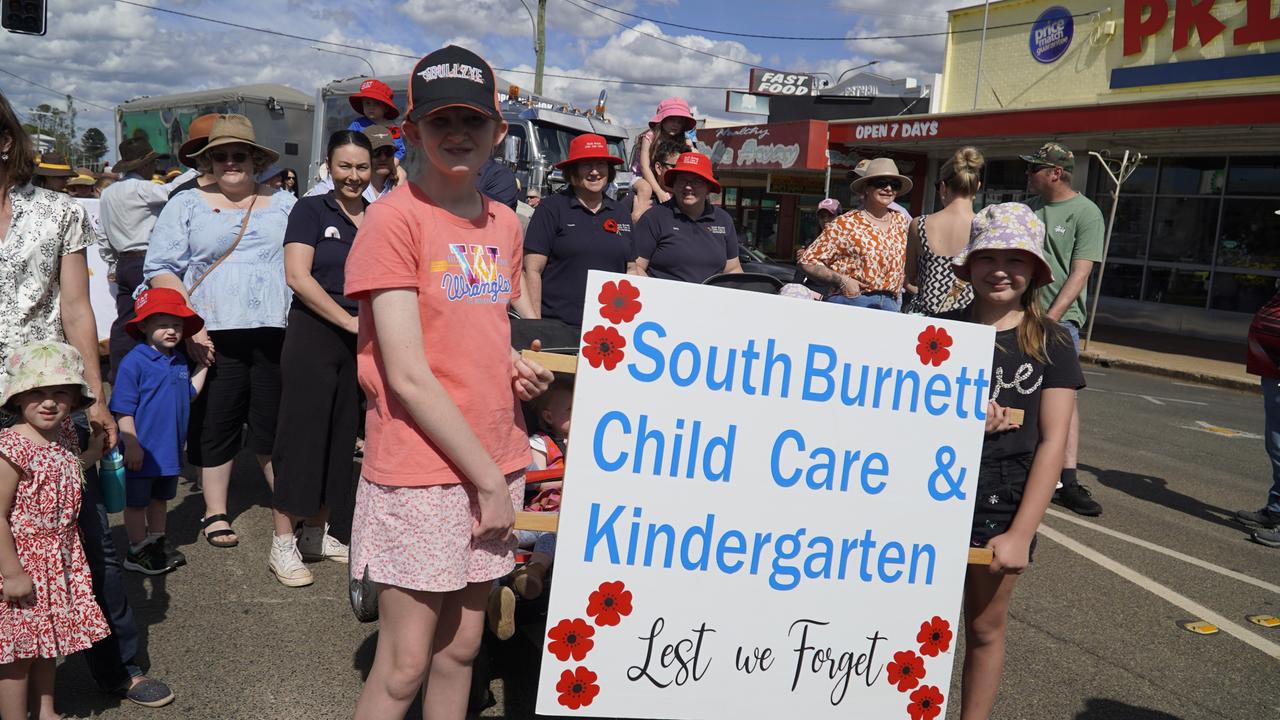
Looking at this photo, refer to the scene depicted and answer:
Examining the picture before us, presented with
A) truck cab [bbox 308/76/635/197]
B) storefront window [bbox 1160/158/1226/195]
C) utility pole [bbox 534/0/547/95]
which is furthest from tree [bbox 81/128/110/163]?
storefront window [bbox 1160/158/1226/195]

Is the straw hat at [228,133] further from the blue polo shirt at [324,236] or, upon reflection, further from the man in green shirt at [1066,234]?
the man in green shirt at [1066,234]

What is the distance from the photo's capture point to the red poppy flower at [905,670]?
8.91 feet

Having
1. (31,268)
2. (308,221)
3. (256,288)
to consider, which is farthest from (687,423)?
(256,288)

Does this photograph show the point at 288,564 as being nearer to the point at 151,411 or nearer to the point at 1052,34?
the point at 151,411

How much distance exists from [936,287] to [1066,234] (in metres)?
1.57

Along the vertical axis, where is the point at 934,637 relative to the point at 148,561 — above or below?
above

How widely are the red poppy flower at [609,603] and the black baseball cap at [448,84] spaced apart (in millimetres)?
1259

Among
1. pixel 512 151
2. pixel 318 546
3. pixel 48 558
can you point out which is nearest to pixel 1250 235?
pixel 512 151

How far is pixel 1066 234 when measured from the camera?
5.90 metres

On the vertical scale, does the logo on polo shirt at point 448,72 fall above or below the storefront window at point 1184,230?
below

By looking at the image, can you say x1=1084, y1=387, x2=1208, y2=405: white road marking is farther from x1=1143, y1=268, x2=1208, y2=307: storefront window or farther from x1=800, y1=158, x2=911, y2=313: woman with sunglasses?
x1=1143, y1=268, x2=1208, y2=307: storefront window

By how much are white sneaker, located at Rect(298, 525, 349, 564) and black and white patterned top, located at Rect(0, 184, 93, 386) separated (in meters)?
1.84

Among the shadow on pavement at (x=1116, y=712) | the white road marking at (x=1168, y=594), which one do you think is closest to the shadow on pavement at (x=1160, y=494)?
the white road marking at (x=1168, y=594)

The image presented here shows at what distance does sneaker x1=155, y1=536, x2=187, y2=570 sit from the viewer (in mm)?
4430
